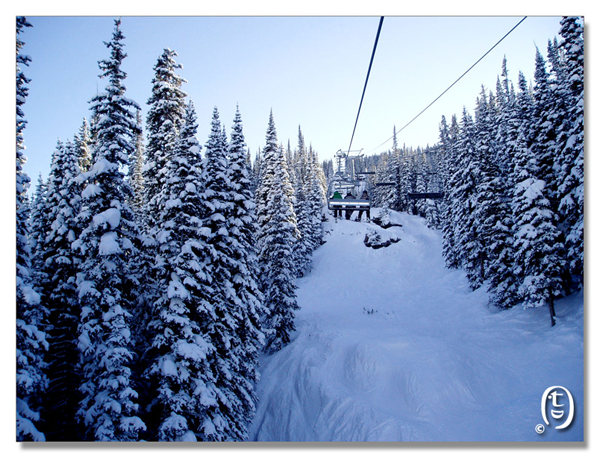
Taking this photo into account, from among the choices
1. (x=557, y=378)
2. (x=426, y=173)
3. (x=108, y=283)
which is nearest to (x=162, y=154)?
(x=108, y=283)

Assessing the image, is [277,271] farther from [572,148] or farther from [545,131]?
[545,131]

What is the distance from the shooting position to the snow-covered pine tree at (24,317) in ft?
22.9

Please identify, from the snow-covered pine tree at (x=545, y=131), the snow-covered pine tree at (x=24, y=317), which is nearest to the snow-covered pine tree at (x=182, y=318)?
the snow-covered pine tree at (x=24, y=317)

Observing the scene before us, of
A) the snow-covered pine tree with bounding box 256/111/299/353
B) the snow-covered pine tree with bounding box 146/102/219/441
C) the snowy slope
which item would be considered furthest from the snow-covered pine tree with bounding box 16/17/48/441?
the snow-covered pine tree with bounding box 256/111/299/353

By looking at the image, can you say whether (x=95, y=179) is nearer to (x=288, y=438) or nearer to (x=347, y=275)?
(x=288, y=438)

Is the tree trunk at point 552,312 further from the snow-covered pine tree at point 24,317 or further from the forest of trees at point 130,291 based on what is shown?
the snow-covered pine tree at point 24,317

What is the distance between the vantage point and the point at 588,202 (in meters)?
8.90

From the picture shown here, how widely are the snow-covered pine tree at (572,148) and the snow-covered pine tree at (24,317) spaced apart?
1599cm

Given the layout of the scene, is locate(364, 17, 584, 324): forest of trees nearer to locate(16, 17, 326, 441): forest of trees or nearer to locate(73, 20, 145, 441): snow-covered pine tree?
locate(16, 17, 326, 441): forest of trees

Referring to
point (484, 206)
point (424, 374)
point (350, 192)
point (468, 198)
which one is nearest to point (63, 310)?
point (424, 374)

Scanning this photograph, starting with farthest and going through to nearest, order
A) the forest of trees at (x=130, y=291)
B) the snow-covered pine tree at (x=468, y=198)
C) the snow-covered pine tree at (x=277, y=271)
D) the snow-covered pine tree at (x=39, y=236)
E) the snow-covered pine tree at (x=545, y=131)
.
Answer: the snow-covered pine tree at (x=468, y=198) → the snow-covered pine tree at (x=277, y=271) → the snow-covered pine tree at (x=545, y=131) → the snow-covered pine tree at (x=39, y=236) → the forest of trees at (x=130, y=291)

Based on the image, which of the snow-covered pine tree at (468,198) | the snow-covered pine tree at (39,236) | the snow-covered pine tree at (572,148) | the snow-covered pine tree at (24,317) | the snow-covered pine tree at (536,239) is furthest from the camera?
the snow-covered pine tree at (468,198)

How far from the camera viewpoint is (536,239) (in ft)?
58.9

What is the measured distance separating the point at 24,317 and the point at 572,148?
70.6ft
